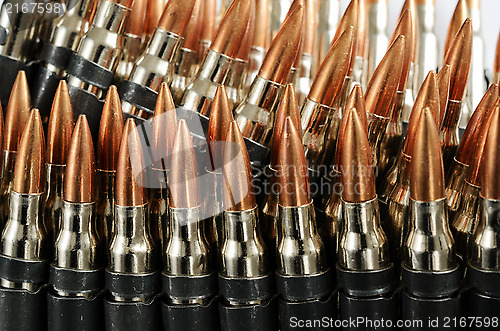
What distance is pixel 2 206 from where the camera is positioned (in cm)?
97

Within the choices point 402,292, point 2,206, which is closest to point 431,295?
point 402,292

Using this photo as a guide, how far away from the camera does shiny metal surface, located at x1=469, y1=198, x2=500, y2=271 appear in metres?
0.77

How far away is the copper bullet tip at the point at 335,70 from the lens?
92 centimetres

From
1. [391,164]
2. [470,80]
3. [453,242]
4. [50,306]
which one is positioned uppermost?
[470,80]

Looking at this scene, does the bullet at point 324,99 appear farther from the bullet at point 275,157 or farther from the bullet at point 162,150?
the bullet at point 162,150

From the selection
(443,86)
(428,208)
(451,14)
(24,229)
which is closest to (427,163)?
(428,208)

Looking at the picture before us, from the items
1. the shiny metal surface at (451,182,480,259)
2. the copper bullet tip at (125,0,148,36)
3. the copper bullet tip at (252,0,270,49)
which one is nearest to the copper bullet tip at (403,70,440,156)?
the shiny metal surface at (451,182,480,259)

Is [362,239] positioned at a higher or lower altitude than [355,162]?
lower

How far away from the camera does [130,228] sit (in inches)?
33.5

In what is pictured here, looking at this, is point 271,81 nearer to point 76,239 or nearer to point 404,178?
point 404,178

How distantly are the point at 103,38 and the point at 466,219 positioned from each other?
66cm

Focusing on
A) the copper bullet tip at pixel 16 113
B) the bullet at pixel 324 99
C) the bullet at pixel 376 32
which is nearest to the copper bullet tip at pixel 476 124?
the bullet at pixel 324 99

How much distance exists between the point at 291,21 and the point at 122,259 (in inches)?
18.1

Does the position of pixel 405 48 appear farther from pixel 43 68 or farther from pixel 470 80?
pixel 43 68
